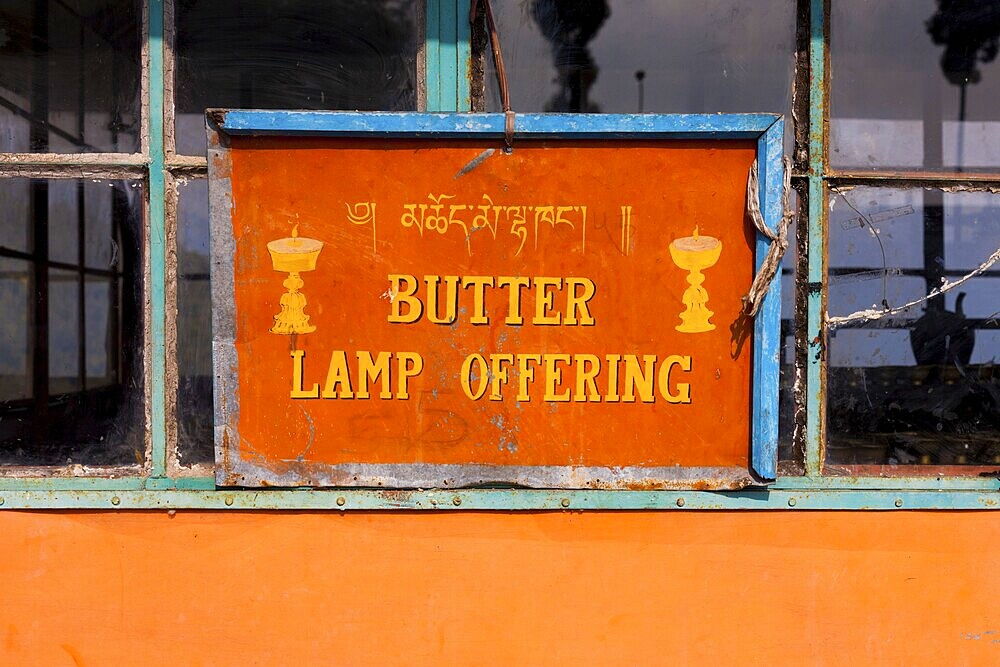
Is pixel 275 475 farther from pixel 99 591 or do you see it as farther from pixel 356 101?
pixel 356 101

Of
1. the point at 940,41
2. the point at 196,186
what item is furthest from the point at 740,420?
the point at 196,186

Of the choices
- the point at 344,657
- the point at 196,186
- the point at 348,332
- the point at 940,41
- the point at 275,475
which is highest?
the point at 940,41

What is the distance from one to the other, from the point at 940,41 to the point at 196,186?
1.96 m

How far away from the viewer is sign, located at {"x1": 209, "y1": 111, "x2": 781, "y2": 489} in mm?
1790

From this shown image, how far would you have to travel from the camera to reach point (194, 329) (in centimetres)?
188

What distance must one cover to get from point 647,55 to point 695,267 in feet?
1.89

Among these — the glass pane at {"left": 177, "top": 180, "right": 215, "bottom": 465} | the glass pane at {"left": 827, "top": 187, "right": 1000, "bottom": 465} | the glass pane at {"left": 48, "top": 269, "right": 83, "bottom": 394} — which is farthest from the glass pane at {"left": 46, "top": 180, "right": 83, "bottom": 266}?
the glass pane at {"left": 827, "top": 187, "right": 1000, "bottom": 465}

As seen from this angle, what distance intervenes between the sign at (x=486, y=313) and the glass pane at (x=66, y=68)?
1.18ft

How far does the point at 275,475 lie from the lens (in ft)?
5.95

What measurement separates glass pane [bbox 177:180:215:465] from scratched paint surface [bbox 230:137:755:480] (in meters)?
0.13

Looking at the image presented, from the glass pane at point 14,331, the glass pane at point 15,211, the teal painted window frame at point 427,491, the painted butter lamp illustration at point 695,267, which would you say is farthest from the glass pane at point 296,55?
the painted butter lamp illustration at point 695,267

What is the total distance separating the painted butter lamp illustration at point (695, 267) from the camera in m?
1.79

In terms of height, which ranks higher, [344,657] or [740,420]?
[740,420]

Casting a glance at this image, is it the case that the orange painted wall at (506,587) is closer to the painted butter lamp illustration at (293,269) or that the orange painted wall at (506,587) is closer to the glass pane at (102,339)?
the glass pane at (102,339)
